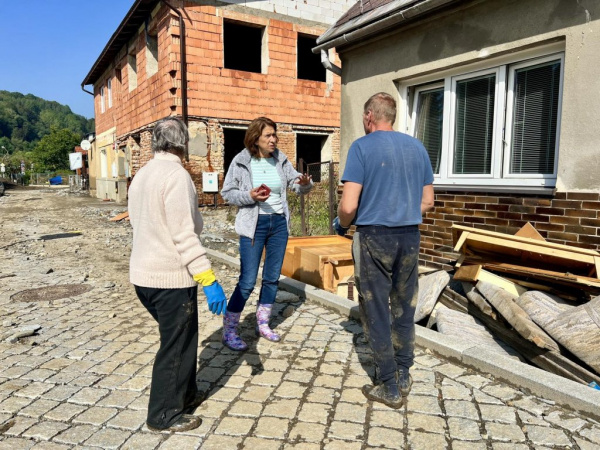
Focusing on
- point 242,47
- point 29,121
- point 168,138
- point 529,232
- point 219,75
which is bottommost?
point 529,232

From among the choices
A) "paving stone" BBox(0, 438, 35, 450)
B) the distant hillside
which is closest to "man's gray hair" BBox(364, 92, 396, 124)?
"paving stone" BBox(0, 438, 35, 450)

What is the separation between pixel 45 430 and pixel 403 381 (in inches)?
88.9

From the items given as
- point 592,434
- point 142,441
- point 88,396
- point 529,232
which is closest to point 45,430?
point 88,396

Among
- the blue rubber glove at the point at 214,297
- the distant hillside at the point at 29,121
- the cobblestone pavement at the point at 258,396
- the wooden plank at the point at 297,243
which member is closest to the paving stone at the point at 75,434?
the cobblestone pavement at the point at 258,396

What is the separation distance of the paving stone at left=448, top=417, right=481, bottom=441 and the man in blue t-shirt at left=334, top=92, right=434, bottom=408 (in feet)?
1.13

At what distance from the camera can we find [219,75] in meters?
14.6

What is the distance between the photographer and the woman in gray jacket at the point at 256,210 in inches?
152

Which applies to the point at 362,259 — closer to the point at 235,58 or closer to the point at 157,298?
the point at 157,298

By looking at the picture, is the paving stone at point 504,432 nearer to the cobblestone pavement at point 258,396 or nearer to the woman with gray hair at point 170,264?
the cobblestone pavement at point 258,396

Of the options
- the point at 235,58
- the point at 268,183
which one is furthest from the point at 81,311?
the point at 235,58

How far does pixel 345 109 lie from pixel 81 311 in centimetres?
478

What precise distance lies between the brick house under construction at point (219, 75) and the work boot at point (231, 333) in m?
11.4

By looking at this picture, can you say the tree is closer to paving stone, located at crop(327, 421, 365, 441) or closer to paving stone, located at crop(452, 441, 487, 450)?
paving stone, located at crop(327, 421, 365, 441)

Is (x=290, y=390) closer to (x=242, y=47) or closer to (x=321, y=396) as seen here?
(x=321, y=396)
